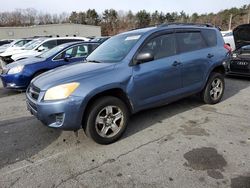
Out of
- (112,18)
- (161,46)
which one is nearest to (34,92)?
(161,46)

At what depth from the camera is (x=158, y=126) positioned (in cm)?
458

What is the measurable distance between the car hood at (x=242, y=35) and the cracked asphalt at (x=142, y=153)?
210 inches

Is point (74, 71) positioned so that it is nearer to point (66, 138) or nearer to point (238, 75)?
point (66, 138)

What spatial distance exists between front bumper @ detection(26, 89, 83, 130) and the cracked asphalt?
0.46 metres

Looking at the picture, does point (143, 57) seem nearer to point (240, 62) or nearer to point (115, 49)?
point (115, 49)

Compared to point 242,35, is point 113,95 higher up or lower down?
lower down

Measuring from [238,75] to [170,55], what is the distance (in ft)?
15.7

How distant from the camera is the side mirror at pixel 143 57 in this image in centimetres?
404

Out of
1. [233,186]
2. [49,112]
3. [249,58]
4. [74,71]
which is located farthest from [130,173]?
[249,58]

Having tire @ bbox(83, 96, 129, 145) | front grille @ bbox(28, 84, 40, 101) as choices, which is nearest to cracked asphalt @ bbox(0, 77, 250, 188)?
tire @ bbox(83, 96, 129, 145)

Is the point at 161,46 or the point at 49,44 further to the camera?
the point at 49,44

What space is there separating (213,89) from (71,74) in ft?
11.2

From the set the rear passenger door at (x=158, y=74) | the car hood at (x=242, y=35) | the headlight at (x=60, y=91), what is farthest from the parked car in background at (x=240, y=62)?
the headlight at (x=60, y=91)

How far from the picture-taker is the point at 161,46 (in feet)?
15.0
